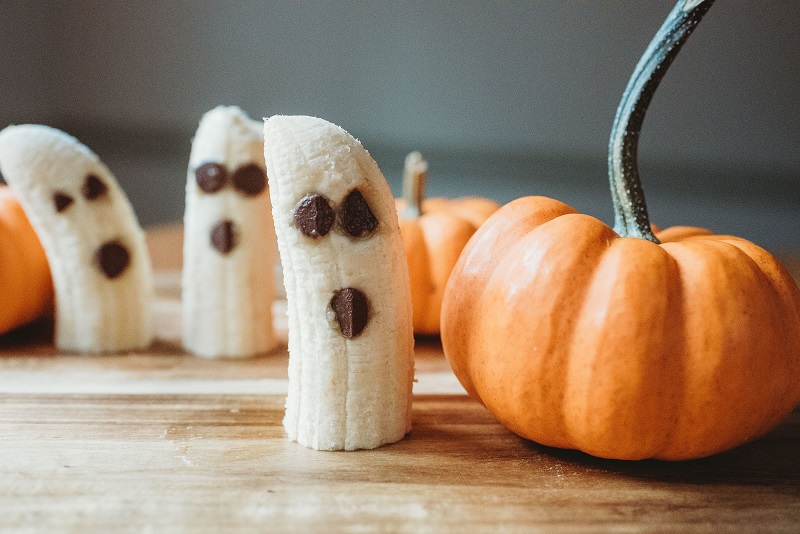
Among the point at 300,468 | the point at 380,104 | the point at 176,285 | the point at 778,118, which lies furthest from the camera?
the point at 380,104

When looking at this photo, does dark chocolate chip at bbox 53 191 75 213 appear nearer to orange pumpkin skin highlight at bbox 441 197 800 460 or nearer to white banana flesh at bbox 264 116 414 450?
white banana flesh at bbox 264 116 414 450

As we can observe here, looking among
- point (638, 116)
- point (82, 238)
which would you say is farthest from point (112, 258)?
point (638, 116)

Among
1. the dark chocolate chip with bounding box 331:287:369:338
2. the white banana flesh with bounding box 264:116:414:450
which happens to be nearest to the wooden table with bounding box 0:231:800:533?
the white banana flesh with bounding box 264:116:414:450

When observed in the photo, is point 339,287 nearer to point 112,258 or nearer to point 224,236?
point 224,236

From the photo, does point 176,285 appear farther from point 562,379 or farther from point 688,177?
point 688,177

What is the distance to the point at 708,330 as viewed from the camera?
773 millimetres

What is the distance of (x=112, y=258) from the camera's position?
1261mm

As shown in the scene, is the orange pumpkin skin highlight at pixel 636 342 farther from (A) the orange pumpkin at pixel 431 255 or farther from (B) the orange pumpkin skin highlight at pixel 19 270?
(B) the orange pumpkin skin highlight at pixel 19 270

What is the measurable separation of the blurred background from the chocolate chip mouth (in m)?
1.81

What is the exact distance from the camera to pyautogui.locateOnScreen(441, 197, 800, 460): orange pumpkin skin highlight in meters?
0.77

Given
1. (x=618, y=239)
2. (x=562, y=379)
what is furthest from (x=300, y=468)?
(x=618, y=239)

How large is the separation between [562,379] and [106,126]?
2668 mm

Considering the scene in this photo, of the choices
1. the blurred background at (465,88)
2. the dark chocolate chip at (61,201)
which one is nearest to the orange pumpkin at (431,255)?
the dark chocolate chip at (61,201)

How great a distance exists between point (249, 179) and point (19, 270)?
0.47m
